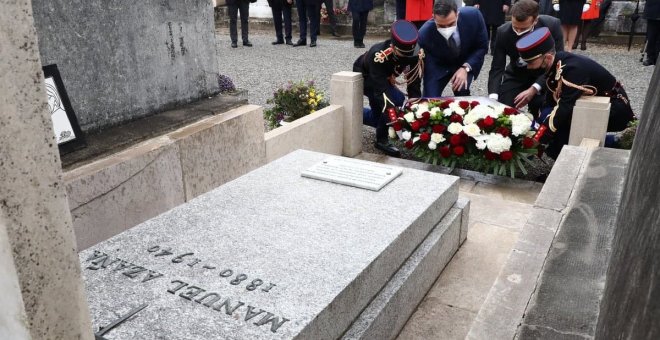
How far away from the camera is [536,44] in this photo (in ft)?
14.5

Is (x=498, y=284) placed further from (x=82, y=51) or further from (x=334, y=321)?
(x=82, y=51)

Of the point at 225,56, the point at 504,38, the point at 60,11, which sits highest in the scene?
the point at 60,11

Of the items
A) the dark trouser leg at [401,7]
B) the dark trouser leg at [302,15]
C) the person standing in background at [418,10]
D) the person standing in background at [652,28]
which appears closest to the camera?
the person standing in background at [652,28]

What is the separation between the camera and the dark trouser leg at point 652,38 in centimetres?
834

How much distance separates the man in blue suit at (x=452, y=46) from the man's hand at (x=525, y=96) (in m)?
0.57

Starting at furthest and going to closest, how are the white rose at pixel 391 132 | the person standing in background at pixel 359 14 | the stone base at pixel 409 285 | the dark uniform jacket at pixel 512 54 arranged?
the person standing in background at pixel 359 14 → the dark uniform jacket at pixel 512 54 → the white rose at pixel 391 132 → the stone base at pixel 409 285

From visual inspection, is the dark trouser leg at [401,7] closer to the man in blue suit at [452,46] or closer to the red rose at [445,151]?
the man in blue suit at [452,46]

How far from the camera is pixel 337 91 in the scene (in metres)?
5.01

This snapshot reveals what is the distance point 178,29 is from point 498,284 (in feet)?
7.45

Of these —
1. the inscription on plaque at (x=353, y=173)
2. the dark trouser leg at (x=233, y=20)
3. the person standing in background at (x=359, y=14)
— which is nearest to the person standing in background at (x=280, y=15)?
the dark trouser leg at (x=233, y=20)

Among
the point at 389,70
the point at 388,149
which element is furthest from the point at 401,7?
the point at 388,149

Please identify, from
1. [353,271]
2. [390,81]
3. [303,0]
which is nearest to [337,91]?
[390,81]

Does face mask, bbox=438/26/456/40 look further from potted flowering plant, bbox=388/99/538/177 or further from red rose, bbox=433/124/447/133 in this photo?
red rose, bbox=433/124/447/133

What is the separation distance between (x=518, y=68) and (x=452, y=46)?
0.61 m
